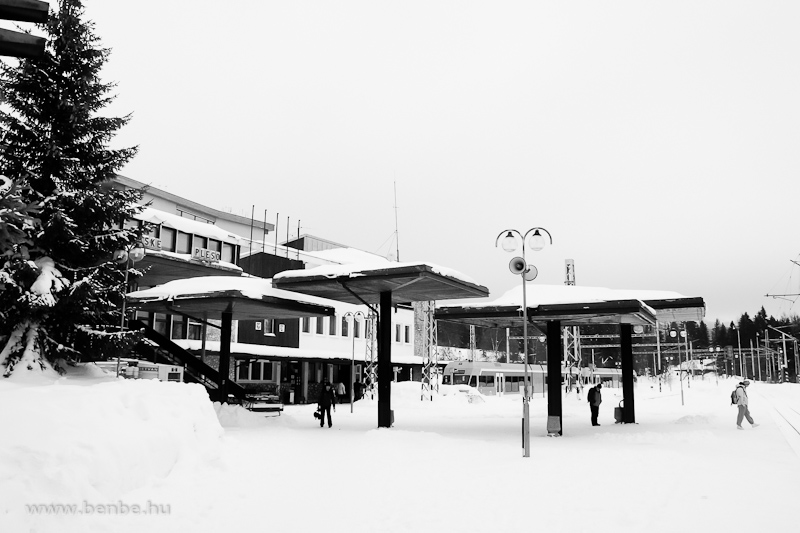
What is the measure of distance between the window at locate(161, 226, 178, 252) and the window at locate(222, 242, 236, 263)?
3936mm

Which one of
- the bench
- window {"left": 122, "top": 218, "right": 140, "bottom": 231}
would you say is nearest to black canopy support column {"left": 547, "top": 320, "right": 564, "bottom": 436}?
the bench

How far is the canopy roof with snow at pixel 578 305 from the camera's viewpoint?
19.6m

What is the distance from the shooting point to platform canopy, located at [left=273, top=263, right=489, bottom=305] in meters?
18.0

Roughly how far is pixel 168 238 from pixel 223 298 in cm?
1433

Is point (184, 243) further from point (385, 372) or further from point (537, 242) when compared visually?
point (537, 242)

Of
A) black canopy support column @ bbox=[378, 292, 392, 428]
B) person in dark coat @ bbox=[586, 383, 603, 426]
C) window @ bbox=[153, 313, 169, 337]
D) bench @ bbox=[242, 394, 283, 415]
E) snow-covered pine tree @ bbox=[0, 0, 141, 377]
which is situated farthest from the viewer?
window @ bbox=[153, 313, 169, 337]

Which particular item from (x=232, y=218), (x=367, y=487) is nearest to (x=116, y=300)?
(x=367, y=487)

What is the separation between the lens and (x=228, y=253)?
36906mm

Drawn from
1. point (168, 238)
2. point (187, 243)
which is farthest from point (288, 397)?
point (168, 238)

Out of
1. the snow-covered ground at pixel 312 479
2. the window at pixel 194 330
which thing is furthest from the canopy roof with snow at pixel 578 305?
the window at pixel 194 330

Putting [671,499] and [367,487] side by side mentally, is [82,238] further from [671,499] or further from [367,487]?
[671,499]

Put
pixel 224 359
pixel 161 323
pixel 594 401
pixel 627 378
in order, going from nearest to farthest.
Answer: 1. pixel 224 359
2. pixel 594 401
3. pixel 627 378
4. pixel 161 323

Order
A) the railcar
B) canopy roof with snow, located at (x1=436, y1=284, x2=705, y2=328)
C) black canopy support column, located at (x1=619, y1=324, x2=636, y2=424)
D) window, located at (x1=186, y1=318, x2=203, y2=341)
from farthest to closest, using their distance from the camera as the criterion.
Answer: the railcar
window, located at (x1=186, y1=318, x2=203, y2=341)
black canopy support column, located at (x1=619, y1=324, x2=636, y2=424)
canopy roof with snow, located at (x1=436, y1=284, x2=705, y2=328)

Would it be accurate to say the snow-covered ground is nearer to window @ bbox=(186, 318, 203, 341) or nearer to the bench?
the bench
